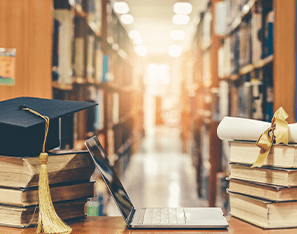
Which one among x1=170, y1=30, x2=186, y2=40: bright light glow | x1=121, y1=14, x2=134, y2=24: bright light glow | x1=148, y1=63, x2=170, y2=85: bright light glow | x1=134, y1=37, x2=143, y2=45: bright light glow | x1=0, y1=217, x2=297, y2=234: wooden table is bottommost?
x1=0, y1=217, x2=297, y2=234: wooden table

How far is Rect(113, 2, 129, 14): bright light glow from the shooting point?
541 cm

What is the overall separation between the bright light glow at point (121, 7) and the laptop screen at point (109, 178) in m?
4.90

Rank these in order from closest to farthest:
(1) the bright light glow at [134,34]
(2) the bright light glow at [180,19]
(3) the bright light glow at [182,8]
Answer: (3) the bright light glow at [182,8] < (2) the bright light glow at [180,19] < (1) the bright light glow at [134,34]

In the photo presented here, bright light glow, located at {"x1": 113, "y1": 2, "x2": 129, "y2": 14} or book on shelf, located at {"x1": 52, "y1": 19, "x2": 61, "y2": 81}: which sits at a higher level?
bright light glow, located at {"x1": 113, "y1": 2, "x2": 129, "y2": 14}

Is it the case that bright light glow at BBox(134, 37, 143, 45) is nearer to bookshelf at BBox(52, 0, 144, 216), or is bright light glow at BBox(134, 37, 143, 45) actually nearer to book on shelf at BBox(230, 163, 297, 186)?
bookshelf at BBox(52, 0, 144, 216)

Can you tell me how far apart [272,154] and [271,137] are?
0.16ft

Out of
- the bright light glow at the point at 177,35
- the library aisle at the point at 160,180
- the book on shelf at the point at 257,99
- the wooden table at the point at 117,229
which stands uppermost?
the bright light glow at the point at 177,35

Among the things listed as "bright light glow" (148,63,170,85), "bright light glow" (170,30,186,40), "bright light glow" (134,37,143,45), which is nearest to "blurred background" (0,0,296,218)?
"bright light glow" (170,30,186,40)

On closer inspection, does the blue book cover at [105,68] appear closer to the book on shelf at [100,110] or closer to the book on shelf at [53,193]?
the book on shelf at [100,110]

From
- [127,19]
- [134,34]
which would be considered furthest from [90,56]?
[134,34]

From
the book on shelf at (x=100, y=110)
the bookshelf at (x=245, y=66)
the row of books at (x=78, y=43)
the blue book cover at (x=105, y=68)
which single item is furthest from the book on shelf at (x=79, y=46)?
the bookshelf at (x=245, y=66)

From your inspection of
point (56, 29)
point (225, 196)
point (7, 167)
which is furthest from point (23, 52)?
point (225, 196)

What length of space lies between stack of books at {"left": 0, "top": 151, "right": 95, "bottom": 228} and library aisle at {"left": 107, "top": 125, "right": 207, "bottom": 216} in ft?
7.97

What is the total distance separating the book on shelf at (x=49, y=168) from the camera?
2.67 feet
